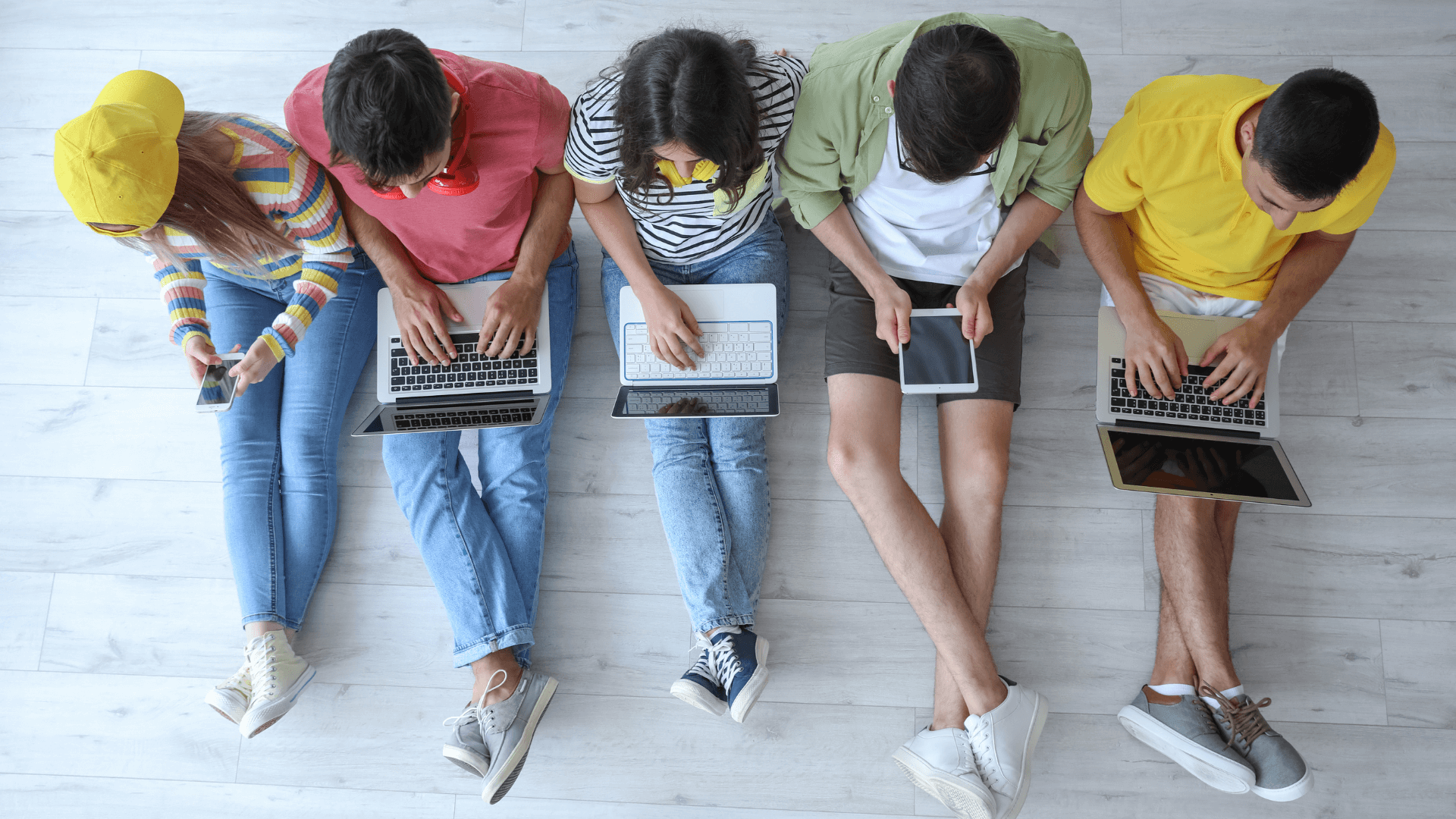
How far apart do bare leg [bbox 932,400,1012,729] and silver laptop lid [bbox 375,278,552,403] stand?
0.83 metres

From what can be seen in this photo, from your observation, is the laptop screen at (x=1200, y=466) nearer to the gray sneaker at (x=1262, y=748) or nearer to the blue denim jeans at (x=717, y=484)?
the gray sneaker at (x=1262, y=748)

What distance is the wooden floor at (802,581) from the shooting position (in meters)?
1.68

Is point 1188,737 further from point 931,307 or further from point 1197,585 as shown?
point 931,307

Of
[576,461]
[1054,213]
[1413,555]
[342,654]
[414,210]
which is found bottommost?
[342,654]

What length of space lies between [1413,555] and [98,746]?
279 cm

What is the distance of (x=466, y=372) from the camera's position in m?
1.61

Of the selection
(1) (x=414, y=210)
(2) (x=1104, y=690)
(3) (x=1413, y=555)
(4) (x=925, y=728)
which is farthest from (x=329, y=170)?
(3) (x=1413, y=555)

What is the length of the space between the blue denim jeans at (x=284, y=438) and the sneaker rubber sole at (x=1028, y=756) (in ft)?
4.83

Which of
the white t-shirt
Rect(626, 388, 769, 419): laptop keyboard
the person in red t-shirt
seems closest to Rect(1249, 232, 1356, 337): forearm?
the white t-shirt

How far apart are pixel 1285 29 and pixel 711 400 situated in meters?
1.64

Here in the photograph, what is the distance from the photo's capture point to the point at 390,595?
1802mm

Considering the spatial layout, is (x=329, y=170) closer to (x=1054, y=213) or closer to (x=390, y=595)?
(x=390, y=595)

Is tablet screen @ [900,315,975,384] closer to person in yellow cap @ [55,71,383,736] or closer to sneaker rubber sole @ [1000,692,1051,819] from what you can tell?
sneaker rubber sole @ [1000,692,1051,819]

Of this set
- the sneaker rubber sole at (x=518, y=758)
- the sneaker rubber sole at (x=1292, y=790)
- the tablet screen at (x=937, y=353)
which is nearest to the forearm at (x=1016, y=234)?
the tablet screen at (x=937, y=353)
